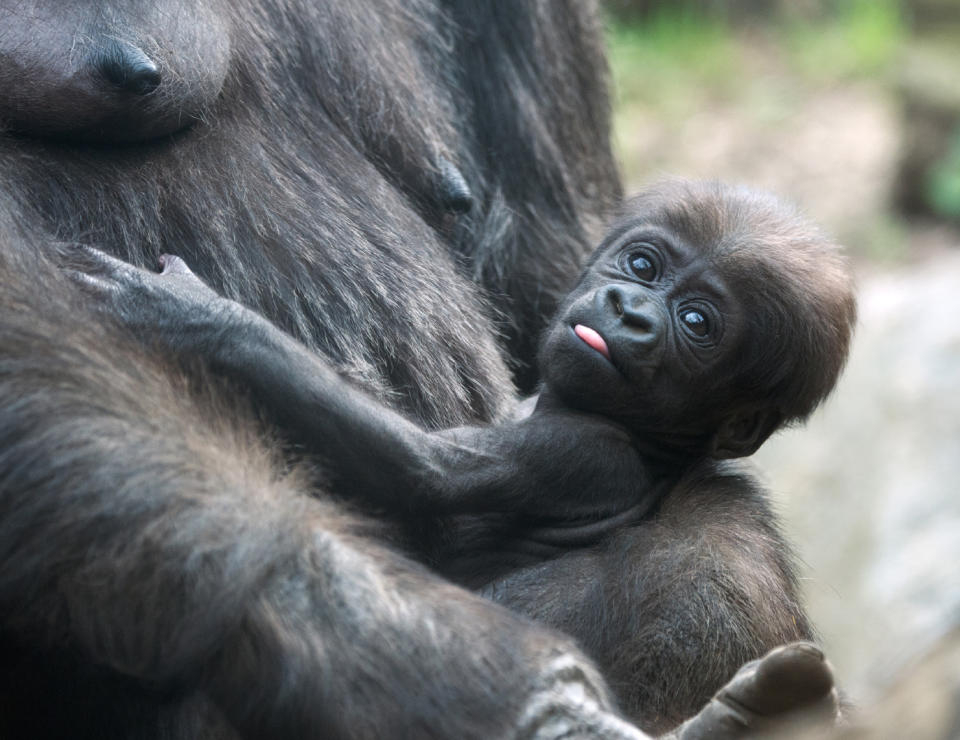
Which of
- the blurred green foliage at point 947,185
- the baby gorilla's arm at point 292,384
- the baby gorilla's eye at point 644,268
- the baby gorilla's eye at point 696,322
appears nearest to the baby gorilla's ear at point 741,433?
the baby gorilla's eye at point 696,322

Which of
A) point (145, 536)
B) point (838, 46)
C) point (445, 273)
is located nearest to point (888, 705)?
point (145, 536)

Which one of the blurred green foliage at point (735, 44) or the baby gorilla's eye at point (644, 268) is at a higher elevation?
the blurred green foliage at point (735, 44)

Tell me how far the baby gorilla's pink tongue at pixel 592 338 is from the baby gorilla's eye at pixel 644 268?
0.15 metres

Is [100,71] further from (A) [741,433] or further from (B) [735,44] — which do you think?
(B) [735,44]

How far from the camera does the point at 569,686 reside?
1.68 m

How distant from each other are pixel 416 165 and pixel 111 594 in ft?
3.88

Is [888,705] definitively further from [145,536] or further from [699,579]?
[145,536]

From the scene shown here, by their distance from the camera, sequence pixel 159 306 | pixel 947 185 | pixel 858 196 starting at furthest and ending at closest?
1. pixel 858 196
2. pixel 947 185
3. pixel 159 306

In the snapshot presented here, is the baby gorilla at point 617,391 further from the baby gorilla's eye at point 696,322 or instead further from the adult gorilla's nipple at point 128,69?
the adult gorilla's nipple at point 128,69

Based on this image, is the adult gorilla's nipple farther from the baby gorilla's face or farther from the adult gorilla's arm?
the baby gorilla's face

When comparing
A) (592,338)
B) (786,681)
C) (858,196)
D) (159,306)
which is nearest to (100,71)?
(159,306)

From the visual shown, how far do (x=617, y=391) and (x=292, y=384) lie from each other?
1.75 ft

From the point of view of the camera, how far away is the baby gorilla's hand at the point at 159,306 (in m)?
1.84

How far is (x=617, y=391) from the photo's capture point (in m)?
2.17
